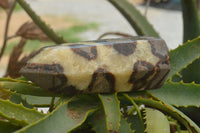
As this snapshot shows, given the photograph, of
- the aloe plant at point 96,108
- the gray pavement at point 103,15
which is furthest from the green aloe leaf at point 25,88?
the gray pavement at point 103,15

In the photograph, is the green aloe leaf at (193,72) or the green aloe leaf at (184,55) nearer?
the green aloe leaf at (184,55)

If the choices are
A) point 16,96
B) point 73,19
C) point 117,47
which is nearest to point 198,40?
point 117,47

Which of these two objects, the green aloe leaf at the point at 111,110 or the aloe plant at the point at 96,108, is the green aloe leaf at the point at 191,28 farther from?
the green aloe leaf at the point at 111,110

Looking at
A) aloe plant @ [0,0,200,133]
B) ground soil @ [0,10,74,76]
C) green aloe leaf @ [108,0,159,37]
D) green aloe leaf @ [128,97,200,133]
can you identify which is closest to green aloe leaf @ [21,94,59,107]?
aloe plant @ [0,0,200,133]

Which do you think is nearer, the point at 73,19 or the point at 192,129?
the point at 192,129

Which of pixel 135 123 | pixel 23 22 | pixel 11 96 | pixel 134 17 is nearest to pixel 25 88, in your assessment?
pixel 11 96

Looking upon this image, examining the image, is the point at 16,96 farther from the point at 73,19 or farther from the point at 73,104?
the point at 73,19

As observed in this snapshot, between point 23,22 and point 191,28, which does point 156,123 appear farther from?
point 23,22
